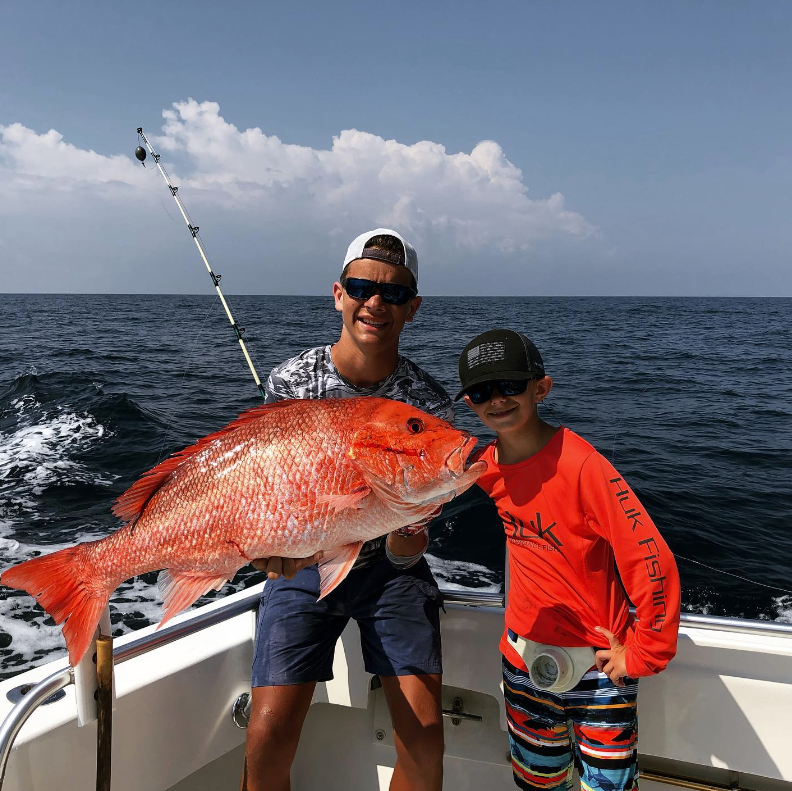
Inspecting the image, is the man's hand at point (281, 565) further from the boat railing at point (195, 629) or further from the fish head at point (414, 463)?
the boat railing at point (195, 629)

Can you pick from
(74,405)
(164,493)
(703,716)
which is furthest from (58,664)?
(74,405)

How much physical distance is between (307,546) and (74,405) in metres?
12.4

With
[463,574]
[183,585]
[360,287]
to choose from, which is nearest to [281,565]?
[183,585]

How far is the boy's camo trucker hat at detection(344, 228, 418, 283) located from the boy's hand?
5.24 ft

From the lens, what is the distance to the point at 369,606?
2.50 meters

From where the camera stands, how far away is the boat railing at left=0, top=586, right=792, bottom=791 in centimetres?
178

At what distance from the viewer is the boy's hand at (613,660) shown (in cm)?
201

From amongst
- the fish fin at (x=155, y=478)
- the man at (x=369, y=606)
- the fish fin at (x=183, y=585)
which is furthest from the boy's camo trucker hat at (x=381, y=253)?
the fish fin at (x=183, y=585)

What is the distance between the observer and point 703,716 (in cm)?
242

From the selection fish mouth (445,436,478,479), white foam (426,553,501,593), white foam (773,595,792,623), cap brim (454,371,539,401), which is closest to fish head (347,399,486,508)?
fish mouth (445,436,478,479)

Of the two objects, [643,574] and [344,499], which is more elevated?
[344,499]

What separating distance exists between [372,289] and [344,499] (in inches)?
40.7

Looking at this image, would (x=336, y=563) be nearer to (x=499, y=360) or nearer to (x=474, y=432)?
(x=499, y=360)

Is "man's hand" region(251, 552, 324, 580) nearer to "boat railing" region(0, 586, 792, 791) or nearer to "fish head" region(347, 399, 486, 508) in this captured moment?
"fish head" region(347, 399, 486, 508)
